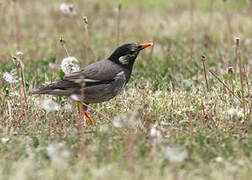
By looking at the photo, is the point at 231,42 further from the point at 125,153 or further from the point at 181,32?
the point at 125,153

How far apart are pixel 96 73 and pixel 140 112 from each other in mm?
744

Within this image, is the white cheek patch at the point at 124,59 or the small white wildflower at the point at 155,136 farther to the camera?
the white cheek patch at the point at 124,59

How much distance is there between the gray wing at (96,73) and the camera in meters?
5.76

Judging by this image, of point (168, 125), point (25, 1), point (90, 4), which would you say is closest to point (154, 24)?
point (90, 4)

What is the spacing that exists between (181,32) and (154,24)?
3.36 ft

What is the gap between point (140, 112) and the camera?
18.0 ft

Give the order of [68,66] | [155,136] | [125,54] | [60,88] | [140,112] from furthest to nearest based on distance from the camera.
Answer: [125,54] → [68,66] → [60,88] → [140,112] → [155,136]

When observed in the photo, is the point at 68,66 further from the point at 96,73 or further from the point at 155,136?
the point at 155,136

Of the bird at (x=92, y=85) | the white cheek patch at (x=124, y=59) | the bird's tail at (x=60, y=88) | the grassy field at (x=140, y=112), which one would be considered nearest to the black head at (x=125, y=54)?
the white cheek patch at (x=124, y=59)

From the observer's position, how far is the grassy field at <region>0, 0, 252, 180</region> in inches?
150

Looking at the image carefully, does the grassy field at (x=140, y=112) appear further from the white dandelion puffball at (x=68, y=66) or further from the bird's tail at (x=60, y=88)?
the white dandelion puffball at (x=68, y=66)

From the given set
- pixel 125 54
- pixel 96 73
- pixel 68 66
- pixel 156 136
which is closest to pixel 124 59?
pixel 125 54

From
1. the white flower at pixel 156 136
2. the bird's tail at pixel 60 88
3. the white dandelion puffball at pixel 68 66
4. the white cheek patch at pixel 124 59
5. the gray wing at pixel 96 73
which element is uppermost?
the white cheek patch at pixel 124 59

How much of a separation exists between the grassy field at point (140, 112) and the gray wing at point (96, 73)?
0.39 metres
